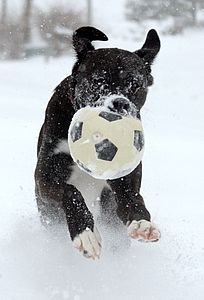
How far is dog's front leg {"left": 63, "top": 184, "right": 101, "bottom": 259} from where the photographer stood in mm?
2586

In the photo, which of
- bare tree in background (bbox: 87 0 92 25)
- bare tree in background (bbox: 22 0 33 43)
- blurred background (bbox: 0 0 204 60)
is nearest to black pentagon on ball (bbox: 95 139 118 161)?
blurred background (bbox: 0 0 204 60)

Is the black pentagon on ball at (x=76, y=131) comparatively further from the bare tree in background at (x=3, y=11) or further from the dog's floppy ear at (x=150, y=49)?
the bare tree in background at (x=3, y=11)

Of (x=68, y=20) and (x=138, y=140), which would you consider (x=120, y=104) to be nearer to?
(x=138, y=140)

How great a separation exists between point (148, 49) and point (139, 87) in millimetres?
448

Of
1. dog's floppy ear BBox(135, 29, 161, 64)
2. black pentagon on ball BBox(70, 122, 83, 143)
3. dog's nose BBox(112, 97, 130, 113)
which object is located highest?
dog's floppy ear BBox(135, 29, 161, 64)

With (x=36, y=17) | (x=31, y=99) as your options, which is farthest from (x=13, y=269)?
(x=36, y=17)

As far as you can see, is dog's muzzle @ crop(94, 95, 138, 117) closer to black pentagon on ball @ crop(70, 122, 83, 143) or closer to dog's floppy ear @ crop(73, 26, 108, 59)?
black pentagon on ball @ crop(70, 122, 83, 143)

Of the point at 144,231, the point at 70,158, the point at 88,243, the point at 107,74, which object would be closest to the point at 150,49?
the point at 107,74

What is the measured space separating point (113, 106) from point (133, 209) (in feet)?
1.75

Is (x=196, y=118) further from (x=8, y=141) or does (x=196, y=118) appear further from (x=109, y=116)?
(x=109, y=116)

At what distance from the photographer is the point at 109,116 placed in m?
2.52

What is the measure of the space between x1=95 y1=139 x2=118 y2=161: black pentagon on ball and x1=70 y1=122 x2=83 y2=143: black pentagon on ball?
0.09m

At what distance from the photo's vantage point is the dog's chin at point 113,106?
2572 millimetres

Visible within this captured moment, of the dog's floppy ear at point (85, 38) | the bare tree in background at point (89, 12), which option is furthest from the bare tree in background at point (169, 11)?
the dog's floppy ear at point (85, 38)
